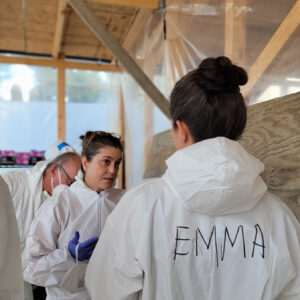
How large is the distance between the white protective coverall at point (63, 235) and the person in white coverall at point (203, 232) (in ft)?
1.47

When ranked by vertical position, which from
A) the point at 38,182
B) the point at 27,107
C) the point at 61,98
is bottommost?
the point at 38,182

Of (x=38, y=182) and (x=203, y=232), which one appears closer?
(x=203, y=232)

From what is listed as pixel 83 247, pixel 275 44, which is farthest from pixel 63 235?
pixel 275 44

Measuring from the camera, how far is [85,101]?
452 centimetres

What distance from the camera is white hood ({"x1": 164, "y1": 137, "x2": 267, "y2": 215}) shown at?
2.30ft

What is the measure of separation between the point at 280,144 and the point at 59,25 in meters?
2.73

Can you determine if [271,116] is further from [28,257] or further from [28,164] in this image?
[28,164]

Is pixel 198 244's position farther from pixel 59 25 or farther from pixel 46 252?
pixel 59 25

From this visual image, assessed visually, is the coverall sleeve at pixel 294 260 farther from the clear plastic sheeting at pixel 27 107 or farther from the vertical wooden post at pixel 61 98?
the clear plastic sheeting at pixel 27 107

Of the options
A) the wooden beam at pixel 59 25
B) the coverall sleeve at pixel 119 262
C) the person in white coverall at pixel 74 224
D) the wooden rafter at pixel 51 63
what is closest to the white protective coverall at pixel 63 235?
the person in white coverall at pixel 74 224

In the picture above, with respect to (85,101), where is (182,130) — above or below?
below

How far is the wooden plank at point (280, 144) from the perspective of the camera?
101 centimetres

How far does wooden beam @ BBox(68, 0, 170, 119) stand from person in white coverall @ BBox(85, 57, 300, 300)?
1.11m

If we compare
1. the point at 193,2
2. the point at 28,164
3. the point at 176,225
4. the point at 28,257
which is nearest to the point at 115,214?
the point at 176,225
